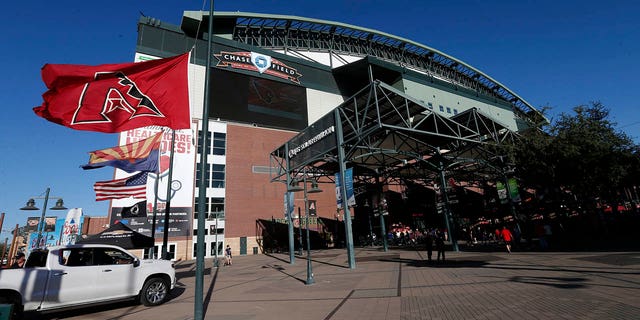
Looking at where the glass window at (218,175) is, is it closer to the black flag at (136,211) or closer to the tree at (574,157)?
the black flag at (136,211)

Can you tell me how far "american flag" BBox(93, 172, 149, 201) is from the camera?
51.3 ft

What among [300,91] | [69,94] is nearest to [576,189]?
[69,94]

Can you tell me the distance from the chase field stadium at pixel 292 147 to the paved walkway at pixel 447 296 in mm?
9688

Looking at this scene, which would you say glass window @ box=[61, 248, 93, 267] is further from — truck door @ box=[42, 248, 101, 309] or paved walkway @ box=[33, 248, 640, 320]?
paved walkway @ box=[33, 248, 640, 320]

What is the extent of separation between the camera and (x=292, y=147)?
2406 cm

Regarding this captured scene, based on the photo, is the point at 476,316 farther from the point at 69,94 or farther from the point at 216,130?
the point at 216,130

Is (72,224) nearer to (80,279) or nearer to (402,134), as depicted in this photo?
(80,279)

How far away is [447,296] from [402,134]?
44.7ft

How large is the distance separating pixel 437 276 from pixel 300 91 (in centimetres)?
4719

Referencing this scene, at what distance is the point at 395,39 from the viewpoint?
65562mm

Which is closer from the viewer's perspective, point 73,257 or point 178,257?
point 73,257

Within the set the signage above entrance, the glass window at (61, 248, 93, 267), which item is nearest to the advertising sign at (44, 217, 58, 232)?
the signage above entrance

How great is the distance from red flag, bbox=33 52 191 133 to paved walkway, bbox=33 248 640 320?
5.41 meters

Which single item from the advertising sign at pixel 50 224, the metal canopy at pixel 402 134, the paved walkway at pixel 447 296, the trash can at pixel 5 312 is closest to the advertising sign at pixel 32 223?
the advertising sign at pixel 50 224
